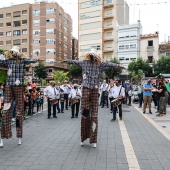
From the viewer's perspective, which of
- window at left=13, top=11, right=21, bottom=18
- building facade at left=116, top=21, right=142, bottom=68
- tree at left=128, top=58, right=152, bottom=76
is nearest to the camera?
tree at left=128, top=58, right=152, bottom=76

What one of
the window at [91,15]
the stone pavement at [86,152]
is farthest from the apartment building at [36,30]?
the stone pavement at [86,152]

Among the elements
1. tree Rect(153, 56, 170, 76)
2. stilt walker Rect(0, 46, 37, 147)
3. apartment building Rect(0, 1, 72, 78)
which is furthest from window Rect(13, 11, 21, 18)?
stilt walker Rect(0, 46, 37, 147)

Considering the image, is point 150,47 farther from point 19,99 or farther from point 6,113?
point 6,113

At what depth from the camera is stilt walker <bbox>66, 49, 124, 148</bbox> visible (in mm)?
5723

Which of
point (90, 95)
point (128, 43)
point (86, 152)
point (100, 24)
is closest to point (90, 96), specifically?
point (90, 95)

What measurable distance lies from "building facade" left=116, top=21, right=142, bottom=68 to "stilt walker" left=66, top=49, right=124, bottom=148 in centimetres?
4900

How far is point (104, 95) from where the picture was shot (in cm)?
1680

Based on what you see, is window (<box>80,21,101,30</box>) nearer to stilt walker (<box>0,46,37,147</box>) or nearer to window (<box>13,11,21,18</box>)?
window (<box>13,11,21,18</box>)

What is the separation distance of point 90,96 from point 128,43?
50302 mm

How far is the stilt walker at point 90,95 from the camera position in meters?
5.72

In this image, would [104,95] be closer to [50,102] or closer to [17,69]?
[50,102]

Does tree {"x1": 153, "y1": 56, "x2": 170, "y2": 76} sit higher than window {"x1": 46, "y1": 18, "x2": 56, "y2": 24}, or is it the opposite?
window {"x1": 46, "y1": 18, "x2": 56, "y2": 24}

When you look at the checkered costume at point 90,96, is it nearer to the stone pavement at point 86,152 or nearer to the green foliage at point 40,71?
the stone pavement at point 86,152

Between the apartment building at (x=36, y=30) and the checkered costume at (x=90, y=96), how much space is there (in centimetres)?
5636
